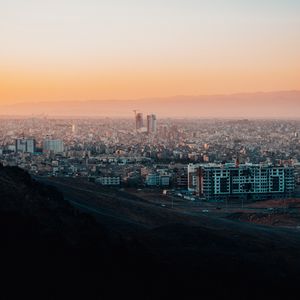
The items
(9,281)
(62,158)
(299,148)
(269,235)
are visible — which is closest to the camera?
(9,281)

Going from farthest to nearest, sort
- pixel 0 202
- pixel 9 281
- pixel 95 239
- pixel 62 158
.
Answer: pixel 62 158, pixel 0 202, pixel 95 239, pixel 9 281

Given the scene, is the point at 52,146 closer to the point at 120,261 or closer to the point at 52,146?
the point at 52,146

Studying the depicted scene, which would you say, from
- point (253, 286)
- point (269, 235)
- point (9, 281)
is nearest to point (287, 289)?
point (253, 286)

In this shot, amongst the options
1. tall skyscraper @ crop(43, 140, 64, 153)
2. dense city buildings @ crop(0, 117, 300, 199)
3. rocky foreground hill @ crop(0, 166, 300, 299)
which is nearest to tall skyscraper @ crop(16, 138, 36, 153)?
dense city buildings @ crop(0, 117, 300, 199)

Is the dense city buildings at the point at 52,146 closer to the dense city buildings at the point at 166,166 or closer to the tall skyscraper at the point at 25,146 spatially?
the dense city buildings at the point at 166,166

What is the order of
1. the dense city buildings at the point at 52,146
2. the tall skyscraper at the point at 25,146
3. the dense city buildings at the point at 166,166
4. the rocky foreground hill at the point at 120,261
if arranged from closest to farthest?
1. the rocky foreground hill at the point at 120,261
2. the dense city buildings at the point at 166,166
3. the tall skyscraper at the point at 25,146
4. the dense city buildings at the point at 52,146

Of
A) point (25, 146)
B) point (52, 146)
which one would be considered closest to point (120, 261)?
point (25, 146)

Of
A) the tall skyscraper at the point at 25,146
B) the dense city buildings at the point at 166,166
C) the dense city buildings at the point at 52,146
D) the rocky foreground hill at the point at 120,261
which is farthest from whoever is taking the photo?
the dense city buildings at the point at 52,146

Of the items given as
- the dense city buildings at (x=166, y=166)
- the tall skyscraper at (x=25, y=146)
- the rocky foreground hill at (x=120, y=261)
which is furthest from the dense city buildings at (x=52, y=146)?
the rocky foreground hill at (x=120, y=261)

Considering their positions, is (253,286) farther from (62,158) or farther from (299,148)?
(299,148)
